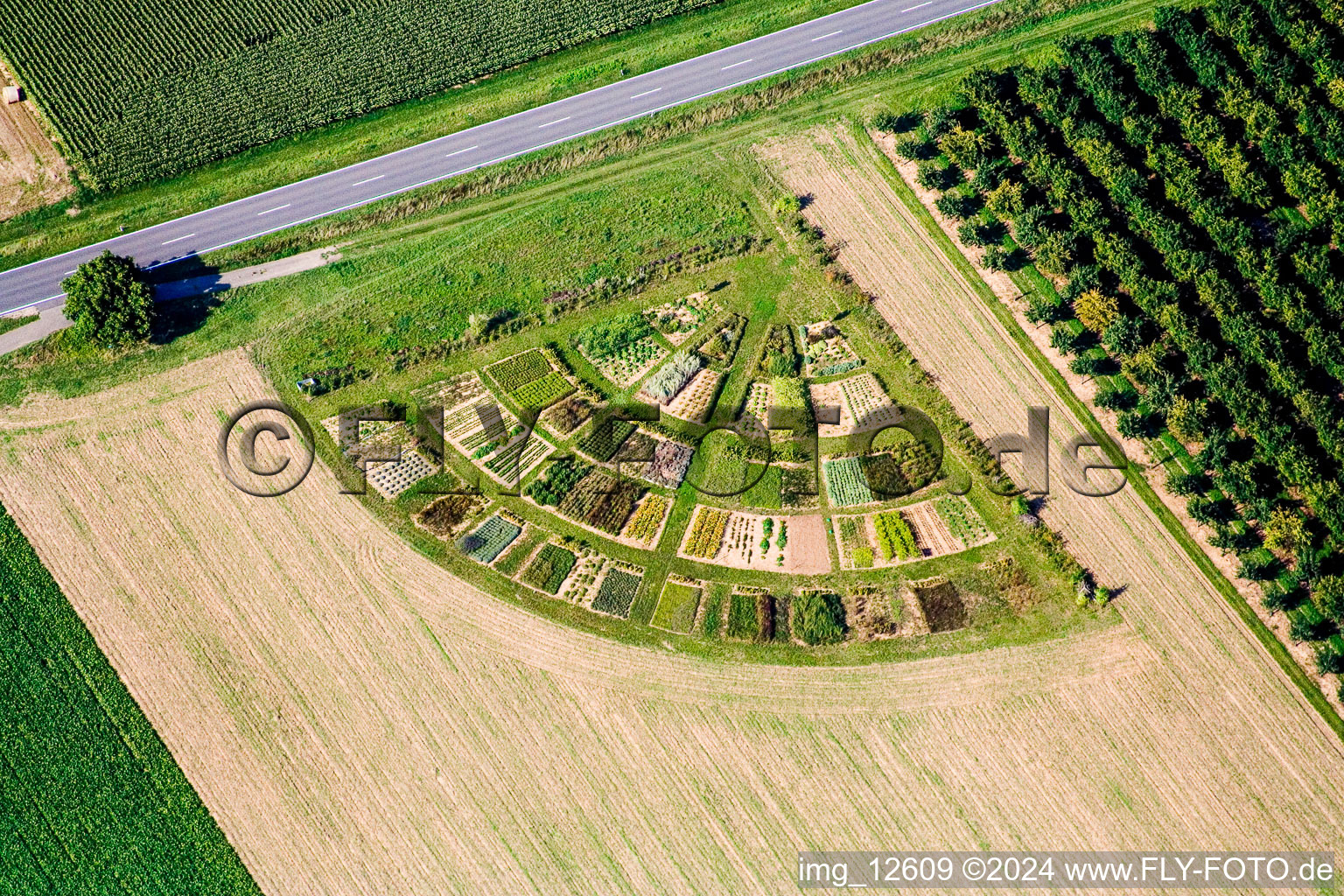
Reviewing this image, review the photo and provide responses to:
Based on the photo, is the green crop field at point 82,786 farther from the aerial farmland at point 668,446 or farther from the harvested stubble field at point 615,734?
the harvested stubble field at point 615,734

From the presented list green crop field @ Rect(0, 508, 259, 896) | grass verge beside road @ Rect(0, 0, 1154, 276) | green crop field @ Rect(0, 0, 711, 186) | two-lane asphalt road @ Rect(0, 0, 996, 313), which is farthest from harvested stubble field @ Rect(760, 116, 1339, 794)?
green crop field @ Rect(0, 508, 259, 896)

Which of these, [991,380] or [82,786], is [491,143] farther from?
[82,786]

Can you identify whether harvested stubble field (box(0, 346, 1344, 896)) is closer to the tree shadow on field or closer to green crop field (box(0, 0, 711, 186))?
the tree shadow on field

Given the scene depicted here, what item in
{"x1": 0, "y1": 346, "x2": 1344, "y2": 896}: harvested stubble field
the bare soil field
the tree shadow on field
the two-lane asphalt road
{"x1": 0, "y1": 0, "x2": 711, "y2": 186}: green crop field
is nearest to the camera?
{"x1": 0, "y1": 346, "x2": 1344, "y2": 896}: harvested stubble field

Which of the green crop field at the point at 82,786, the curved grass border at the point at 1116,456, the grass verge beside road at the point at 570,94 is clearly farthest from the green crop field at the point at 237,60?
the green crop field at the point at 82,786

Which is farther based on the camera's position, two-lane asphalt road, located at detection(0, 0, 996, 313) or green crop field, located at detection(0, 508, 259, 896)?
two-lane asphalt road, located at detection(0, 0, 996, 313)

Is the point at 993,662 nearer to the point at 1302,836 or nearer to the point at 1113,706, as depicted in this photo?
the point at 1113,706
